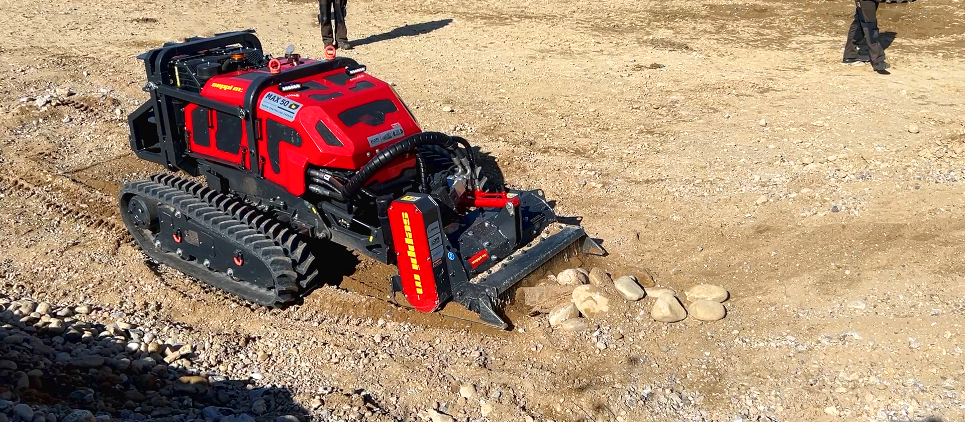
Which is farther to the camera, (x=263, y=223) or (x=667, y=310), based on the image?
(x=263, y=223)

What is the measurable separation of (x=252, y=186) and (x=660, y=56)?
10109 mm

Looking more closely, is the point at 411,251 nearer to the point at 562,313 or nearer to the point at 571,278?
the point at 562,313

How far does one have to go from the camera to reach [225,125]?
316 inches

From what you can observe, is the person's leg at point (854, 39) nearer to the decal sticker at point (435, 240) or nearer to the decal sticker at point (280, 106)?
the decal sticker at point (435, 240)

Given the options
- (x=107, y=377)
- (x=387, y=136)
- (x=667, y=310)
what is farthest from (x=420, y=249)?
(x=107, y=377)

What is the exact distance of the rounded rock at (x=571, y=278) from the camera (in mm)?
7719

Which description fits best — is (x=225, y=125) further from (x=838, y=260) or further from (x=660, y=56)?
(x=660, y=56)

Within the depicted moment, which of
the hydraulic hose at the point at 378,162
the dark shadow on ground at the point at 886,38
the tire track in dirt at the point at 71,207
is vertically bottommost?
the tire track in dirt at the point at 71,207

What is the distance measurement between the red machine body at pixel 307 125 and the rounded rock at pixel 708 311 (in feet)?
9.28

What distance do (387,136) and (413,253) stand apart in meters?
1.23

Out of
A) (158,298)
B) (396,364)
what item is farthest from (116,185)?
(396,364)

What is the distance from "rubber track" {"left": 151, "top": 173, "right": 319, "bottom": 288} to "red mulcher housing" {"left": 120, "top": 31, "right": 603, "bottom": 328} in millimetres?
15

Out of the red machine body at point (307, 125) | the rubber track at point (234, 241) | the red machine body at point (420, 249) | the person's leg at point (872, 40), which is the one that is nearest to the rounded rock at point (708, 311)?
the red machine body at point (420, 249)

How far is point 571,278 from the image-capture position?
7738mm
